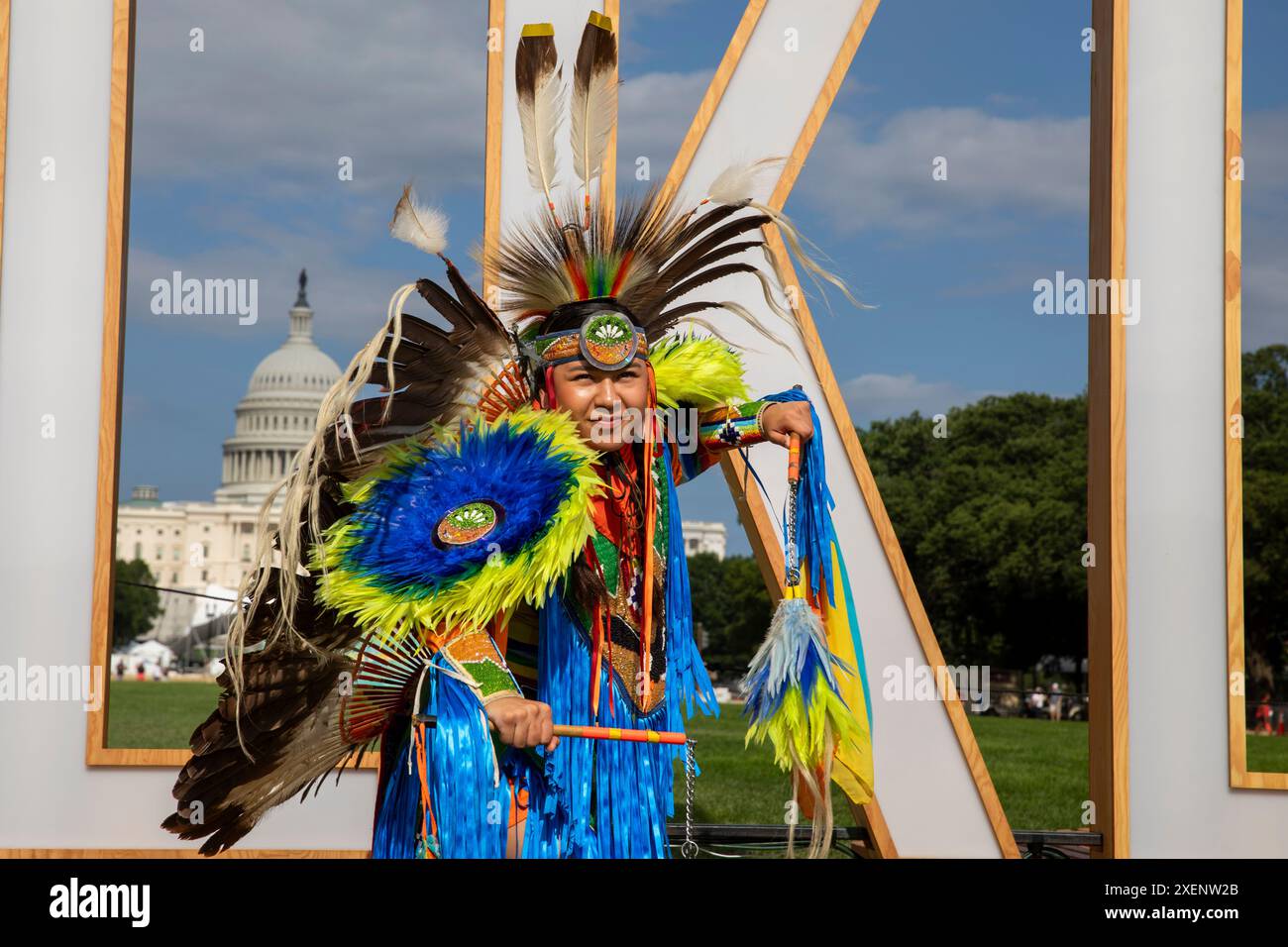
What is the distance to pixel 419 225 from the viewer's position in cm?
383

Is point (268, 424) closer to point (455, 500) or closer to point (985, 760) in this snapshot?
point (985, 760)

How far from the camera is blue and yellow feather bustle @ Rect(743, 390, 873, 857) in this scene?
352cm

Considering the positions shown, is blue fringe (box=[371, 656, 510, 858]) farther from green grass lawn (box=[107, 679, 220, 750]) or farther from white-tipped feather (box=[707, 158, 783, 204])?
green grass lawn (box=[107, 679, 220, 750])

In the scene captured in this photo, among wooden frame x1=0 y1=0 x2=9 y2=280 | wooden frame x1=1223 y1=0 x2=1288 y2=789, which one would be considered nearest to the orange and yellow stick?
wooden frame x1=1223 y1=0 x2=1288 y2=789

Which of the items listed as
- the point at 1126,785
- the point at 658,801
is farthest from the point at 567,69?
the point at 1126,785

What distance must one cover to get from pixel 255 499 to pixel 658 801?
75948 millimetres

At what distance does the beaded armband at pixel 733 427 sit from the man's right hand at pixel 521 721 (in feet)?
3.20

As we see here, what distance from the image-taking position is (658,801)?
3.53 m

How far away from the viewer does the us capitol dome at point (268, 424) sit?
7994cm

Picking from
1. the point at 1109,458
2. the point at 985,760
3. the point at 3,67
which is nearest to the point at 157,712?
the point at 985,760

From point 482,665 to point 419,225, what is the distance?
4.10 ft

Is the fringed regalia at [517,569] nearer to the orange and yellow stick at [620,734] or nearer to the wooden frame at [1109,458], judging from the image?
the orange and yellow stick at [620,734]

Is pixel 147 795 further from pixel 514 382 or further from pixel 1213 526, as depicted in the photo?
pixel 1213 526

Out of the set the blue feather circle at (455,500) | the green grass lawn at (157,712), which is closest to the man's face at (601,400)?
the blue feather circle at (455,500)
